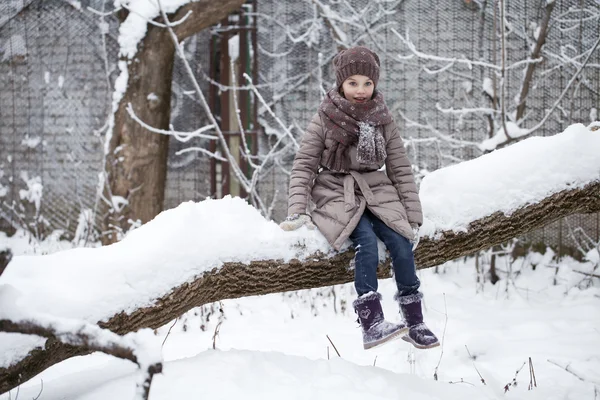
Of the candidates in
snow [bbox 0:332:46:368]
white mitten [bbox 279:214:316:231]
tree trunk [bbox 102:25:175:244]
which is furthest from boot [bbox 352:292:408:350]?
tree trunk [bbox 102:25:175:244]

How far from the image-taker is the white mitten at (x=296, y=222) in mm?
2723

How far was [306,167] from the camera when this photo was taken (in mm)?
2871

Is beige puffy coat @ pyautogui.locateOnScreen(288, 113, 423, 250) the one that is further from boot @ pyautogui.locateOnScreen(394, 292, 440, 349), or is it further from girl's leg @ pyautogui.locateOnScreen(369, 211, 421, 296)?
boot @ pyautogui.locateOnScreen(394, 292, 440, 349)

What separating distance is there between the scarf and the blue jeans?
31 cm

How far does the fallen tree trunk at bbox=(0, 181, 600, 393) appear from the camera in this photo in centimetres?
236

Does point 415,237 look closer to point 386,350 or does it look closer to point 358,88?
point 358,88

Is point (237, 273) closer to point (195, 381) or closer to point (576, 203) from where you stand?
point (195, 381)

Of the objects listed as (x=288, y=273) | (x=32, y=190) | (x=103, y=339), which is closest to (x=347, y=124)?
(x=288, y=273)

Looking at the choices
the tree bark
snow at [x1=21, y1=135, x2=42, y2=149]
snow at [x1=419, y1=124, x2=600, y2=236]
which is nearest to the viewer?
snow at [x1=419, y1=124, x2=600, y2=236]

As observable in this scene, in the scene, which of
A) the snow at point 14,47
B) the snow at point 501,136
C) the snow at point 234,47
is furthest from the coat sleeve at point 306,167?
the snow at point 14,47

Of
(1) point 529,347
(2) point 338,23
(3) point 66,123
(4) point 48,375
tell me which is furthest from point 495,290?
(3) point 66,123

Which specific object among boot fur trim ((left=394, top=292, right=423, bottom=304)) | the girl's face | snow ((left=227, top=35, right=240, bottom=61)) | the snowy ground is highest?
snow ((left=227, top=35, right=240, bottom=61))

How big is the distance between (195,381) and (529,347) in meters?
2.36

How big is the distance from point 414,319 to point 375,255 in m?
0.38
